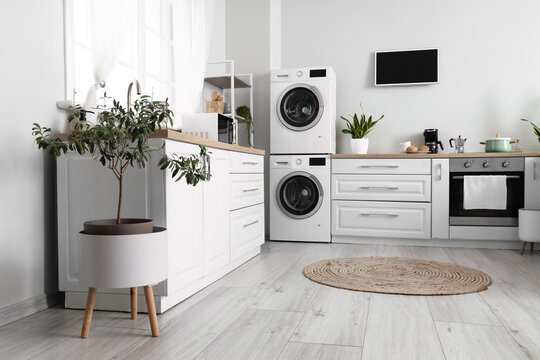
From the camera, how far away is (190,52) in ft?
12.1

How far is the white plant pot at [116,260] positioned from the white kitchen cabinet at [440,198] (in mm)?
2899

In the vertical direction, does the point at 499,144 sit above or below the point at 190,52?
below

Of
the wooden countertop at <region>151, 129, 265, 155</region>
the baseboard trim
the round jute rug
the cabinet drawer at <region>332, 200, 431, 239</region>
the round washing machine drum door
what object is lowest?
the round jute rug

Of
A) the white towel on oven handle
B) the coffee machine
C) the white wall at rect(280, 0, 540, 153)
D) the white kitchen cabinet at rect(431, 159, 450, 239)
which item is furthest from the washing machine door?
the white towel on oven handle

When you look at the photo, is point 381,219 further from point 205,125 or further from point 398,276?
point 205,125

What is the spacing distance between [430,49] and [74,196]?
11.9ft

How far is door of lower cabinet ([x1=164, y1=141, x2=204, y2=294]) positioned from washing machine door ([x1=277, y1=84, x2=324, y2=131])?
2027 mm

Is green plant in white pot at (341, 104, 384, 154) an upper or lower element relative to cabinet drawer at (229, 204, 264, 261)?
upper

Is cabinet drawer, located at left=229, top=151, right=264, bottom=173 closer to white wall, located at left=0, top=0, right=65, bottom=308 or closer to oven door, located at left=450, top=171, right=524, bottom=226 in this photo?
white wall, located at left=0, top=0, right=65, bottom=308

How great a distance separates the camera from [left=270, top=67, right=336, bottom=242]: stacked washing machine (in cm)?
433

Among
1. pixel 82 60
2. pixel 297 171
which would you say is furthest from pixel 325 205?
pixel 82 60

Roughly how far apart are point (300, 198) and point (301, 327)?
8.24 ft

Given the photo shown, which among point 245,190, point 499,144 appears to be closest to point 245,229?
point 245,190

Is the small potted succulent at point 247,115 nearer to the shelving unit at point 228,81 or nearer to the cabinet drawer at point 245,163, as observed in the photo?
the shelving unit at point 228,81
